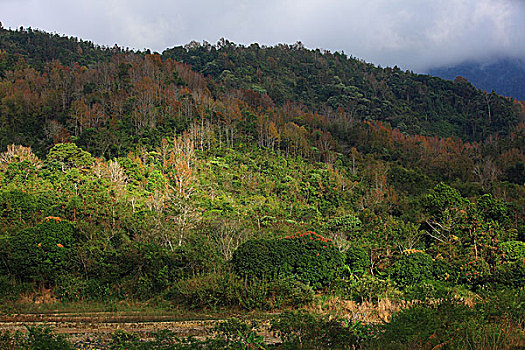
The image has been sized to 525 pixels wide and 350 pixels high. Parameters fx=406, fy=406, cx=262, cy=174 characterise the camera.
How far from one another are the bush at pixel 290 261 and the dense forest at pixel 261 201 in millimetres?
51

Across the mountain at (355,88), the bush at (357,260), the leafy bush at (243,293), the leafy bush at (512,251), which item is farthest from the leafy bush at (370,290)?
the mountain at (355,88)

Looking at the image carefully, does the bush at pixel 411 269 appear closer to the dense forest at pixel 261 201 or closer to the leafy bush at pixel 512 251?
the dense forest at pixel 261 201

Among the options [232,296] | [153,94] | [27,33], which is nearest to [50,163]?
[153,94]

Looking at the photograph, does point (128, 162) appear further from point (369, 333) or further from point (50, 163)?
point (369, 333)

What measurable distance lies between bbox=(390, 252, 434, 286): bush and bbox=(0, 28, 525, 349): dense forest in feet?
0.13

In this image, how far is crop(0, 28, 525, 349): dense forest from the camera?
396 inches

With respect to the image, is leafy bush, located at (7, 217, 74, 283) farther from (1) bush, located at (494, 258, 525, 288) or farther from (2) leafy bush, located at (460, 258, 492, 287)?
(1) bush, located at (494, 258, 525, 288)

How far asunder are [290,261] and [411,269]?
343 cm

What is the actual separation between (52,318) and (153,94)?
Answer: 124 feet

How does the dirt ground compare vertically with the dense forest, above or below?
below

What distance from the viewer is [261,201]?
92.3 feet

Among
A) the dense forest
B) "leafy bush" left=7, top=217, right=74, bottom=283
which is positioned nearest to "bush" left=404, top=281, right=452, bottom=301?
the dense forest

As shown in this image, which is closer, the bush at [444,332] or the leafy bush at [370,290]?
the bush at [444,332]

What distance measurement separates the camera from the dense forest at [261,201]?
33.0 feet
